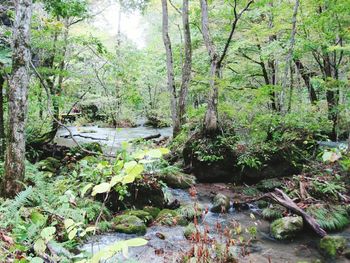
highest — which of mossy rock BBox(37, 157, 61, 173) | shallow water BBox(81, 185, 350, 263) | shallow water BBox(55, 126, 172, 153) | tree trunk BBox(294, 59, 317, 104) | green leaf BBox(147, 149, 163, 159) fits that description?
tree trunk BBox(294, 59, 317, 104)

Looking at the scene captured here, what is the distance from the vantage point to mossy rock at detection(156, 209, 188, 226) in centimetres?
643

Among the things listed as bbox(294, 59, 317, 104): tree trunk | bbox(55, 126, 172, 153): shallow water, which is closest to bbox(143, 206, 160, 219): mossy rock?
bbox(55, 126, 172, 153): shallow water

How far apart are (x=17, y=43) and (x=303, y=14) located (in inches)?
473

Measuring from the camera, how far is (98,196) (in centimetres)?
677

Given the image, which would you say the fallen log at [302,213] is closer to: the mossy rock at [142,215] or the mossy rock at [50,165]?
the mossy rock at [142,215]

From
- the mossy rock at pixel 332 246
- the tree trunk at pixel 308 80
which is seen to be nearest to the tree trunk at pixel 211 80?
the mossy rock at pixel 332 246

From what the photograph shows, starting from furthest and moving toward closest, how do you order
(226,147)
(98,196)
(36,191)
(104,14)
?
(104,14)
(226,147)
(98,196)
(36,191)

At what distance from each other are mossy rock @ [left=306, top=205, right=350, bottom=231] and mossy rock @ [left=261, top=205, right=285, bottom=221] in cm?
62

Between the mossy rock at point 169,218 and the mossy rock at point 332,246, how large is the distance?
107 inches

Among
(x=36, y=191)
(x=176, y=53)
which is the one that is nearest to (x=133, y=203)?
(x=36, y=191)

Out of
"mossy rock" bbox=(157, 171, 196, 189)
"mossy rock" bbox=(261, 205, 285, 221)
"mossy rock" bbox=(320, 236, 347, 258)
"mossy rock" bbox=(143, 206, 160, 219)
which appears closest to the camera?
"mossy rock" bbox=(320, 236, 347, 258)

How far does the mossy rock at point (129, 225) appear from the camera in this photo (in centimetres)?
590

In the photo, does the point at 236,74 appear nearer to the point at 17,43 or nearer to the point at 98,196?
the point at 98,196

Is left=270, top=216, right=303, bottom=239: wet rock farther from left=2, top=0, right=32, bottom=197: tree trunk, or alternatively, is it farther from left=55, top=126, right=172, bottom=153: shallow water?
left=55, top=126, right=172, bottom=153: shallow water
